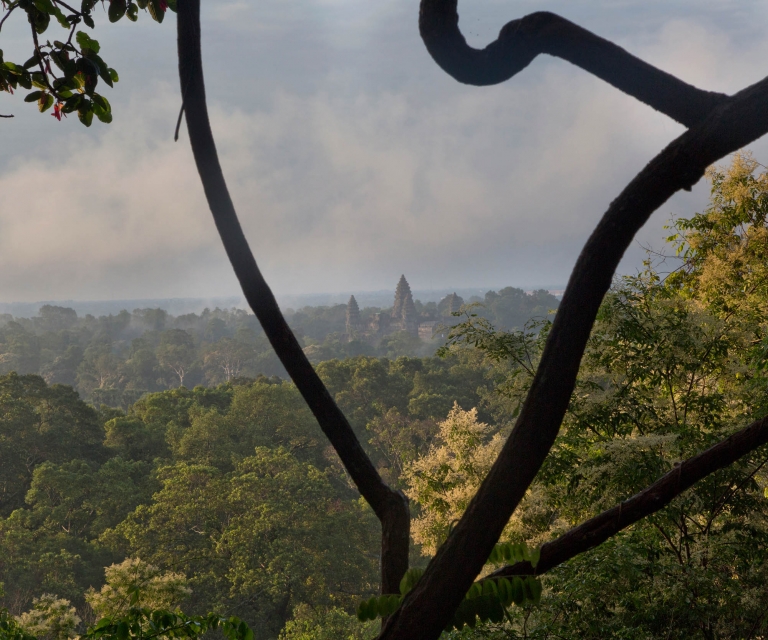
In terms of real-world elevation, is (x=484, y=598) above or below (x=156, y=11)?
below

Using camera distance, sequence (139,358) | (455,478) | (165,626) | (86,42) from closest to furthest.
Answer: (86,42)
(165,626)
(455,478)
(139,358)

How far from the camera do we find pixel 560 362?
39.5 inches

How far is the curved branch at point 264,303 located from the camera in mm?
1241

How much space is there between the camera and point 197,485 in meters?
16.2

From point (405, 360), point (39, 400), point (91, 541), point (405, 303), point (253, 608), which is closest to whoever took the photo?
point (253, 608)

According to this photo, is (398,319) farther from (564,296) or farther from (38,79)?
(564,296)

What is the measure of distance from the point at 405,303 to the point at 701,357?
286 ft

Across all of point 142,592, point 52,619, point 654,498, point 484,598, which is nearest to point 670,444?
point 654,498

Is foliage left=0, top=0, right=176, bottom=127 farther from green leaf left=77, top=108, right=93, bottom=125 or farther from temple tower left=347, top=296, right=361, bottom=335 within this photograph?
temple tower left=347, top=296, right=361, bottom=335

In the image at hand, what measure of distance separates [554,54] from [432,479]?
28.8ft

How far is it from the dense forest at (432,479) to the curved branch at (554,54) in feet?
3.57

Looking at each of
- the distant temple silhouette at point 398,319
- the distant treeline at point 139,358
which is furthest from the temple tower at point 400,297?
the distant treeline at point 139,358

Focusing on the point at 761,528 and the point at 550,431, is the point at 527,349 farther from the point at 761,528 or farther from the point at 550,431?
the point at 550,431

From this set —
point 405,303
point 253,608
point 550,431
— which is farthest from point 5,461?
point 405,303
